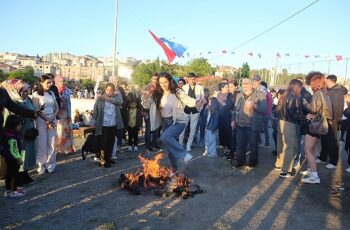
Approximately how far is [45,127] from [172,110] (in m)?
2.62

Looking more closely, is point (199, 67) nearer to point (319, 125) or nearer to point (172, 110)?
point (319, 125)

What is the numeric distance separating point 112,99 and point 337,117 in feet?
17.3

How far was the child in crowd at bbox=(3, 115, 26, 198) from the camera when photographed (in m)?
5.17

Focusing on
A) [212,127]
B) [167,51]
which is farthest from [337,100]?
[167,51]

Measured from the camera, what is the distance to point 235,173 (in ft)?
23.8

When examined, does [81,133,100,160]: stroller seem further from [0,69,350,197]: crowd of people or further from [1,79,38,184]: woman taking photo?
[1,79,38,184]: woman taking photo

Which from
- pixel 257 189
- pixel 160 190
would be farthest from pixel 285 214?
pixel 160 190

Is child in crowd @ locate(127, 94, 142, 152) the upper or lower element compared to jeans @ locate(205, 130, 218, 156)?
upper

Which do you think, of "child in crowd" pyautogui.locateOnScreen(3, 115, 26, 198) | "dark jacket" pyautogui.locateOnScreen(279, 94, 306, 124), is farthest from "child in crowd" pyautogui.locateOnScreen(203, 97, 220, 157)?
"child in crowd" pyautogui.locateOnScreen(3, 115, 26, 198)

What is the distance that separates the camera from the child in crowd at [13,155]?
5.17 metres

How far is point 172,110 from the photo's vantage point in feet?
20.5

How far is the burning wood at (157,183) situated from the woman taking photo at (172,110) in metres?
0.28

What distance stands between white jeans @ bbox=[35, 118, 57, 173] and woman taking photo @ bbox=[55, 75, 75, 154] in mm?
1506

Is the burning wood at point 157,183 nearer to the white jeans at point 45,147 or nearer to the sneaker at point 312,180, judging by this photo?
the white jeans at point 45,147
